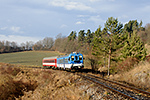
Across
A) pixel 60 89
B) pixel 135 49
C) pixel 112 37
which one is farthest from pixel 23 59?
pixel 60 89

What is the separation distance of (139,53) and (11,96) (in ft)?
71.1

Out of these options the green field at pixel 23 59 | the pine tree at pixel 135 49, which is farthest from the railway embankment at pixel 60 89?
the green field at pixel 23 59

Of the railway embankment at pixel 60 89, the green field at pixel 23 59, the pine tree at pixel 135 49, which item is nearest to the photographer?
the railway embankment at pixel 60 89

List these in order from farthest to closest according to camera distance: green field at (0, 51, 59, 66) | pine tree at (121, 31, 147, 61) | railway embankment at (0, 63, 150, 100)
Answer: green field at (0, 51, 59, 66), pine tree at (121, 31, 147, 61), railway embankment at (0, 63, 150, 100)

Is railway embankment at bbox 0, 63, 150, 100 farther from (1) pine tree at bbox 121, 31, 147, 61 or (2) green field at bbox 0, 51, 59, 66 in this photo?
(2) green field at bbox 0, 51, 59, 66

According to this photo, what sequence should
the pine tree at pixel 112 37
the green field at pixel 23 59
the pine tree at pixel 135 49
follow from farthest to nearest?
the green field at pixel 23 59 → the pine tree at pixel 112 37 → the pine tree at pixel 135 49

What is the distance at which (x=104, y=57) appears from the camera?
95.8ft

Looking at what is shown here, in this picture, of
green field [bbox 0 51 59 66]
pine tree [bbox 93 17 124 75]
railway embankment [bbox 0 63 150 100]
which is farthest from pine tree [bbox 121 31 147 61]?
green field [bbox 0 51 59 66]

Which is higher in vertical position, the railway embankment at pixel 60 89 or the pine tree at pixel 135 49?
the pine tree at pixel 135 49

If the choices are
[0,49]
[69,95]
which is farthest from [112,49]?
[0,49]

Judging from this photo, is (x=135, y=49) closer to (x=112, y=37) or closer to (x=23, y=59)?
(x=112, y=37)

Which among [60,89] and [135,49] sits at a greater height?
[135,49]

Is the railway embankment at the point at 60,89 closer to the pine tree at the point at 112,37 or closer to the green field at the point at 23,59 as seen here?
the pine tree at the point at 112,37

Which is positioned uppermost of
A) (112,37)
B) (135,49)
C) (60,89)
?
(112,37)
